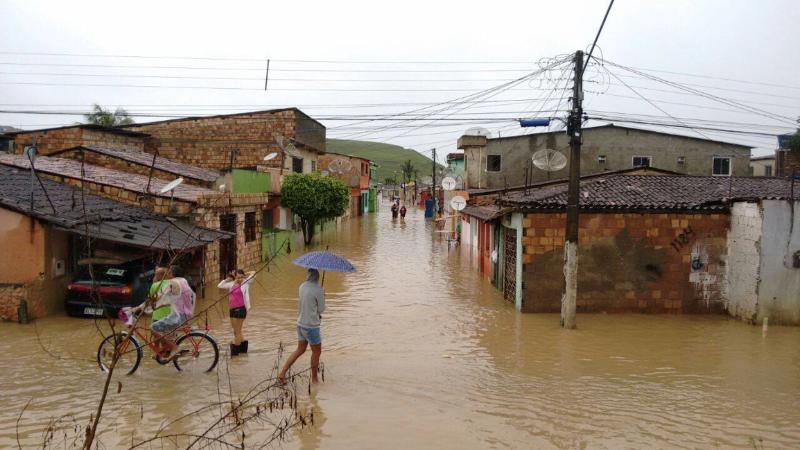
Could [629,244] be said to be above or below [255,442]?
above

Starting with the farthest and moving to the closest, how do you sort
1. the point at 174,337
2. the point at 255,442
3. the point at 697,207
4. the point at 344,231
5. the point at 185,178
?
the point at 344,231 → the point at 185,178 → the point at 697,207 → the point at 174,337 → the point at 255,442

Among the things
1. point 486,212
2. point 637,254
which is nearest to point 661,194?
point 637,254

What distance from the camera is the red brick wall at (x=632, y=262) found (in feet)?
47.6

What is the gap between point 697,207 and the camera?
14.6m

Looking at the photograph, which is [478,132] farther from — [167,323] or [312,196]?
[167,323]

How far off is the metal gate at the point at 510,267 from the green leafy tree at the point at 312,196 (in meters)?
14.7

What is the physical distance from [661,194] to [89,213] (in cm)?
1339

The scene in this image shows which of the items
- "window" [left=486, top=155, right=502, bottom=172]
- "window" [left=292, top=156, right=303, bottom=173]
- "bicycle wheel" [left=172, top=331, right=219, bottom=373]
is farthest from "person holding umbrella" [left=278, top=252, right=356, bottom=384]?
"window" [left=292, top=156, right=303, bottom=173]

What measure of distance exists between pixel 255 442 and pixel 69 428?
82.8 inches

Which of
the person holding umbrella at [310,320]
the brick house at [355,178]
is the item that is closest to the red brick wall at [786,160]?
the brick house at [355,178]

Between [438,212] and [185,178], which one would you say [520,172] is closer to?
[185,178]

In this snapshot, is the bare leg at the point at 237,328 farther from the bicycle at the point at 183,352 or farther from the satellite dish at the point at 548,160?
the satellite dish at the point at 548,160

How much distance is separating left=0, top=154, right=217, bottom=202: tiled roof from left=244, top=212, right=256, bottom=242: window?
2242 millimetres

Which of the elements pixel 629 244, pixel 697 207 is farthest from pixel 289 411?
pixel 697 207
